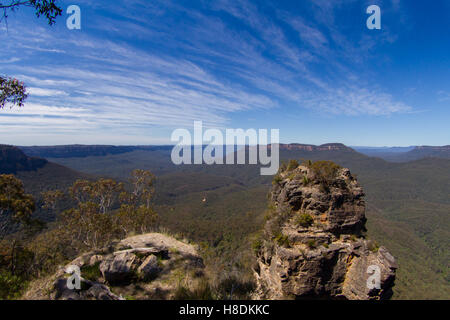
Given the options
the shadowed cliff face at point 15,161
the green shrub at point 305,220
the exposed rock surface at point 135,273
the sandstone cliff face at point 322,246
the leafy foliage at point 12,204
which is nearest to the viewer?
the exposed rock surface at point 135,273

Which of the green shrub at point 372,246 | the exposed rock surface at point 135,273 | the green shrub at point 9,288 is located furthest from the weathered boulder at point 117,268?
the green shrub at point 372,246

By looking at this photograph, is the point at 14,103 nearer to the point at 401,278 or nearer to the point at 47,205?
the point at 47,205

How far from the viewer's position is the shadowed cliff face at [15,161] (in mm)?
157625

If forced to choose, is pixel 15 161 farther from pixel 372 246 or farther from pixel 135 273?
pixel 372 246

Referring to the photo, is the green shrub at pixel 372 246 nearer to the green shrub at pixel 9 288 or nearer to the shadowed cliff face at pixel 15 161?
the green shrub at pixel 9 288

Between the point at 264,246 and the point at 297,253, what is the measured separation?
184 inches

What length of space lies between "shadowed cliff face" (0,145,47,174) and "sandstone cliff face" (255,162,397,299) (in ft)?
726

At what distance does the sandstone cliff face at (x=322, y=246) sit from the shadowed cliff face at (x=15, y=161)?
22141 cm

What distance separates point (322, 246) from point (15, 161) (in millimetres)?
237537

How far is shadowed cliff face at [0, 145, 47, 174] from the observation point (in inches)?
6206

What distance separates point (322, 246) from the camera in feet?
50.3

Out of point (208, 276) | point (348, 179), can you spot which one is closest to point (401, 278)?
point (348, 179)

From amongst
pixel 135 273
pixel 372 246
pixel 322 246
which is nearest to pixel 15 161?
pixel 135 273
